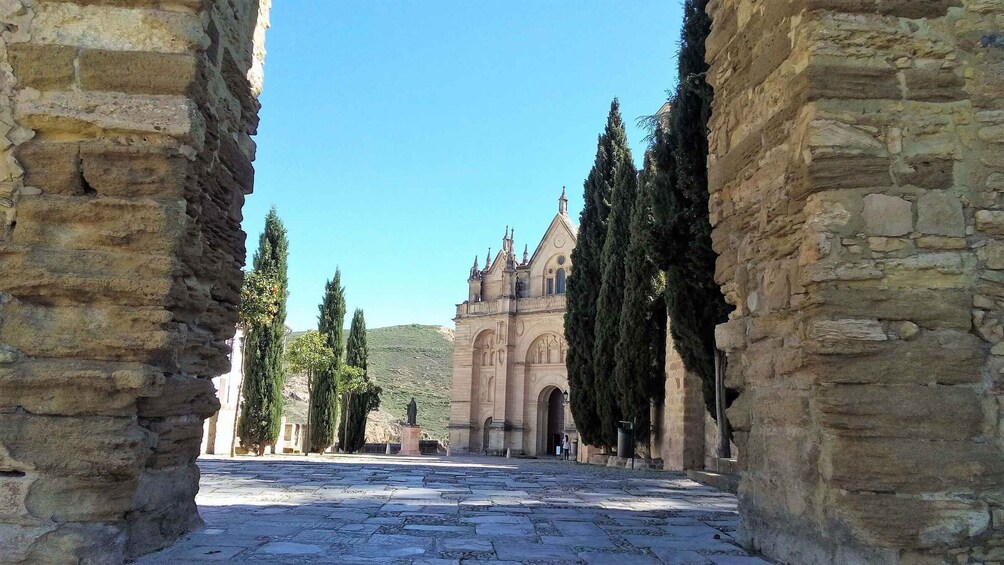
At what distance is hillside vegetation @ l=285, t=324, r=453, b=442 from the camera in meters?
51.0

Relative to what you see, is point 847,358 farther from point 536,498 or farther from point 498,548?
point 536,498

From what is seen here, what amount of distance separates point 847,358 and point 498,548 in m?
2.24

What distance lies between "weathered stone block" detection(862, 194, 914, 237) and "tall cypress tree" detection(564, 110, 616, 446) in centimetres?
1948

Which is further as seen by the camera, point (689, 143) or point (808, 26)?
point (689, 143)

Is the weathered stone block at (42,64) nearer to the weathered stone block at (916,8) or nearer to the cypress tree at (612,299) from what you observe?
the weathered stone block at (916,8)

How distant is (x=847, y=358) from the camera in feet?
12.1

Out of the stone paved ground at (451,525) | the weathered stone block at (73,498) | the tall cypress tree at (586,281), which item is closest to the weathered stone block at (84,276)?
the weathered stone block at (73,498)

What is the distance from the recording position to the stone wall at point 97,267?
11.4 feet

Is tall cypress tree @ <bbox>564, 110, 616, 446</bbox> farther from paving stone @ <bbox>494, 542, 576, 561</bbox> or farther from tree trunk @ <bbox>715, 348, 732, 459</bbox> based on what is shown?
paving stone @ <bbox>494, 542, 576, 561</bbox>

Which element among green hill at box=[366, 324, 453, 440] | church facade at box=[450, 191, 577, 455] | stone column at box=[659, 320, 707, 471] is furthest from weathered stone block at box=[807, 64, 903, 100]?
green hill at box=[366, 324, 453, 440]

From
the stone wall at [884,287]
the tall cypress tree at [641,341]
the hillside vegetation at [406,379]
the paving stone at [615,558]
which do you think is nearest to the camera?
the stone wall at [884,287]

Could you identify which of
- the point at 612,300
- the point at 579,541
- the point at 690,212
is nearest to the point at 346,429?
the point at 612,300

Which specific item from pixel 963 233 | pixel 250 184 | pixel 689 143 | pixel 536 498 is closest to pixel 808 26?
pixel 963 233

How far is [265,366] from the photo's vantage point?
2317 centimetres
